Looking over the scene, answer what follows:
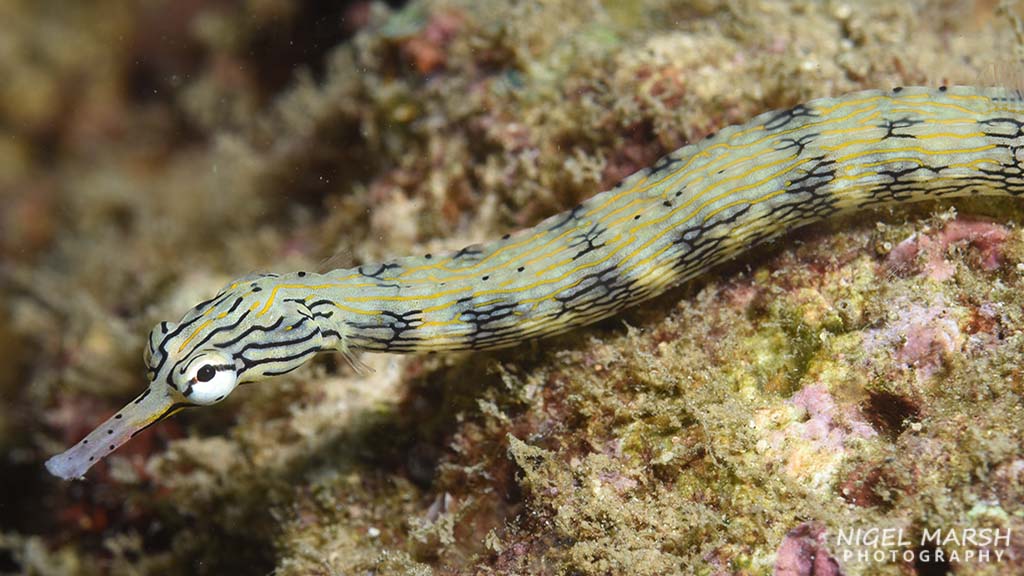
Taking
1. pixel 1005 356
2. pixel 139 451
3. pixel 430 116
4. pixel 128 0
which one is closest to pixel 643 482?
pixel 1005 356

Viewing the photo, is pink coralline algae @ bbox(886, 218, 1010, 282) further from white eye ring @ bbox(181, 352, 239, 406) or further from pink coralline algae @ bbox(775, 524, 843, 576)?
white eye ring @ bbox(181, 352, 239, 406)

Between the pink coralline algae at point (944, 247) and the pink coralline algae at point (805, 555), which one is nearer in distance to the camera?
the pink coralline algae at point (805, 555)

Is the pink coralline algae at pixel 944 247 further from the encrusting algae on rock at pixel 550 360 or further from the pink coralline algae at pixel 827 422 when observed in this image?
the pink coralline algae at pixel 827 422

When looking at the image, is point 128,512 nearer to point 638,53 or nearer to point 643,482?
point 643,482

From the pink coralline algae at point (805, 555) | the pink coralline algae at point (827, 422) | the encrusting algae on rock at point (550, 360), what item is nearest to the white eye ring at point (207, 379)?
the encrusting algae on rock at point (550, 360)

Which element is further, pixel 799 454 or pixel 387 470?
pixel 387 470
